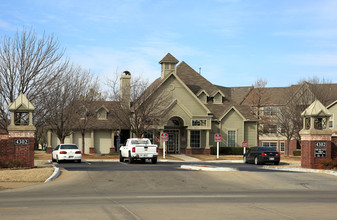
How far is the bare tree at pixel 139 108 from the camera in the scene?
43.6 metres

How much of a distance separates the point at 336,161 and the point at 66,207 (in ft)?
62.0

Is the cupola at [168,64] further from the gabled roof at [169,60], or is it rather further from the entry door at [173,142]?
the entry door at [173,142]

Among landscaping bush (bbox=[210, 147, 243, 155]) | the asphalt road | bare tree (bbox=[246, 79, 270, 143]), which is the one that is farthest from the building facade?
the asphalt road

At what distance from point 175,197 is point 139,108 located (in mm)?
28887

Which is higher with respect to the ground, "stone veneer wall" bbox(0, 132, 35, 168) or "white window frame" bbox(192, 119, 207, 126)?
"white window frame" bbox(192, 119, 207, 126)

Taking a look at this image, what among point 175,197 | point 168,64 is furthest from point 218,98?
point 175,197

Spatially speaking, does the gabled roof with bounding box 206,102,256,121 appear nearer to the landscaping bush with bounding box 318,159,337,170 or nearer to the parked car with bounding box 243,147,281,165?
the parked car with bounding box 243,147,281,165

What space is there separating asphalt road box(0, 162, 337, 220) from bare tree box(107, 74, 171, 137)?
20221 millimetres

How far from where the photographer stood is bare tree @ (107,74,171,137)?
143ft

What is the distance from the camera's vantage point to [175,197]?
15.3m

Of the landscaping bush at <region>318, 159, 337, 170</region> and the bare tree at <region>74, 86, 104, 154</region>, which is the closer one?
the landscaping bush at <region>318, 159, 337, 170</region>

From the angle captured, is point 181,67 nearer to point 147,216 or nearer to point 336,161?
point 336,161

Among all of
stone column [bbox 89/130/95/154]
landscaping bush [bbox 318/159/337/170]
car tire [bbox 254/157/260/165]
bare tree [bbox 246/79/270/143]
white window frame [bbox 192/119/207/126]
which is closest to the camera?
landscaping bush [bbox 318/159/337/170]

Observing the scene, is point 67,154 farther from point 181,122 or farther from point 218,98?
point 218,98
